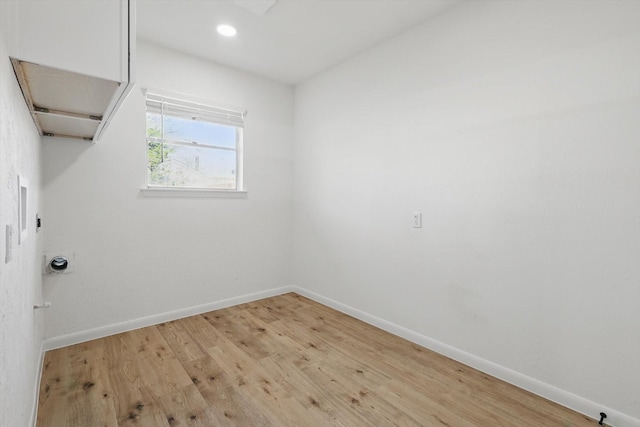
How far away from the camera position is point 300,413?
174 cm

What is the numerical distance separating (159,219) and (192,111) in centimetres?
109

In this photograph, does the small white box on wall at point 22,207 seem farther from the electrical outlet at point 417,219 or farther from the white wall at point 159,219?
the electrical outlet at point 417,219

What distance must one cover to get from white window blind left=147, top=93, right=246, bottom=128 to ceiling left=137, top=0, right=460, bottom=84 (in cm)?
47

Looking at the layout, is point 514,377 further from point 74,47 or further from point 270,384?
point 74,47

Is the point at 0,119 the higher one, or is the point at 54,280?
the point at 0,119

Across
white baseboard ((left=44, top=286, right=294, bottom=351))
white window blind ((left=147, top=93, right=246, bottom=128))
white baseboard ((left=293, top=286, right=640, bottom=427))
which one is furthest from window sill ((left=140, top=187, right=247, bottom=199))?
white baseboard ((left=293, top=286, right=640, bottom=427))

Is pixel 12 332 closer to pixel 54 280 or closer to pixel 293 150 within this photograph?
pixel 54 280

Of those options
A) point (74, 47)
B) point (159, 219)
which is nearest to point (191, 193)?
point (159, 219)

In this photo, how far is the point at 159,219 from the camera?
2.89 meters

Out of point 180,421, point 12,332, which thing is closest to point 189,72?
A: point 12,332

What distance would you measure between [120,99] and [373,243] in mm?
2214

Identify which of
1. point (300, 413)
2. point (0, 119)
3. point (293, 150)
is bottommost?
point (300, 413)

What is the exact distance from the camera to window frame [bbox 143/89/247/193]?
283 centimetres

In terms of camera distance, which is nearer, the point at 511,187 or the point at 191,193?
the point at 511,187
